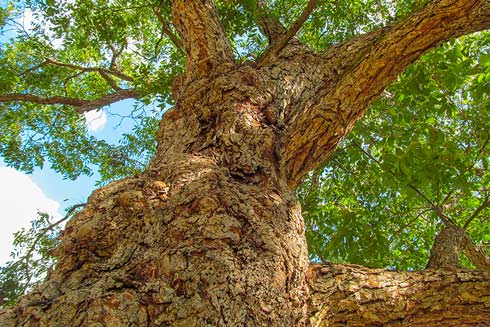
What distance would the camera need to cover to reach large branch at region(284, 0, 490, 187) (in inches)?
90.2

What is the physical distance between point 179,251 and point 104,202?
567mm

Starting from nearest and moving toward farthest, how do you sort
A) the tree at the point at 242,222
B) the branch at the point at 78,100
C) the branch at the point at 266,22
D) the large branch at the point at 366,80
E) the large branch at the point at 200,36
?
the tree at the point at 242,222 < the large branch at the point at 366,80 < the large branch at the point at 200,36 < the branch at the point at 266,22 < the branch at the point at 78,100

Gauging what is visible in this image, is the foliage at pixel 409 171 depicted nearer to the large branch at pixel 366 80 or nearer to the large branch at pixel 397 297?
the large branch at pixel 366 80

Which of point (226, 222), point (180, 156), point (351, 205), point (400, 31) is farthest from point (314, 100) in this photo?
point (351, 205)

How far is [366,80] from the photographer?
2479 mm

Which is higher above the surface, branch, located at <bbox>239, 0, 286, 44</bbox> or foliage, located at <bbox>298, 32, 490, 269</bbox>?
branch, located at <bbox>239, 0, 286, 44</bbox>

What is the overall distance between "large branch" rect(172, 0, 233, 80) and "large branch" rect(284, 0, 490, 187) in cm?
73

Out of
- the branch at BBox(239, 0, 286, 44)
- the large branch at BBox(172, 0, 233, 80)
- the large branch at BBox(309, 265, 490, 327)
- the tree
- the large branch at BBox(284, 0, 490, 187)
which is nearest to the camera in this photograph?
the tree

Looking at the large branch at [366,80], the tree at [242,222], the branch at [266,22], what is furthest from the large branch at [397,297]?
the branch at [266,22]

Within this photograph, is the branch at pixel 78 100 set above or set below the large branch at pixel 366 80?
above

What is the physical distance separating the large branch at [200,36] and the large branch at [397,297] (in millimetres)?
1706

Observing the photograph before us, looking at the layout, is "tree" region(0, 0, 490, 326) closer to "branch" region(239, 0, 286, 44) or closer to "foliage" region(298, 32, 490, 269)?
"foliage" region(298, 32, 490, 269)

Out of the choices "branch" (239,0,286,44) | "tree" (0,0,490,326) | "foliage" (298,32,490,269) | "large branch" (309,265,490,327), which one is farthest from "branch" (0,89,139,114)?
"large branch" (309,265,490,327)

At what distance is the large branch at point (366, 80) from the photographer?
2291 millimetres
